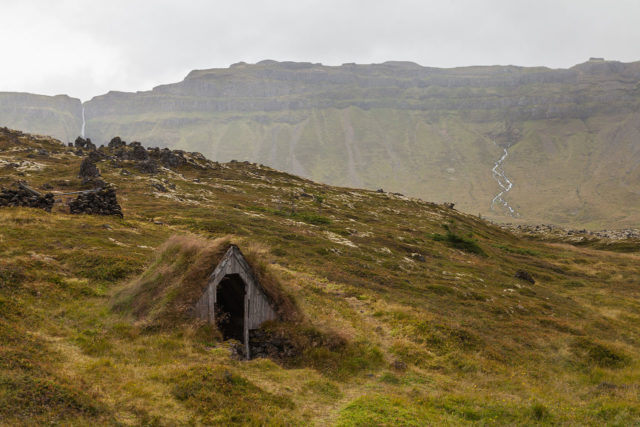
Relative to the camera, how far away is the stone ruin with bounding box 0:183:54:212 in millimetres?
34750

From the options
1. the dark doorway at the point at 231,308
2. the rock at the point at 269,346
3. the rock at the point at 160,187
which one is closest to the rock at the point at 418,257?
the dark doorway at the point at 231,308

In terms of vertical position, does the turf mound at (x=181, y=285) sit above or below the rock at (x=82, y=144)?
below

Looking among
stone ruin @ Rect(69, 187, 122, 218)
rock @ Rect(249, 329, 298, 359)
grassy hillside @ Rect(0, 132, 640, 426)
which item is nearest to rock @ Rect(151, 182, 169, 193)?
grassy hillside @ Rect(0, 132, 640, 426)

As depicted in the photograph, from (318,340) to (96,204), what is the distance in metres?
31.9

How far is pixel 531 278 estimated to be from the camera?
1900 inches

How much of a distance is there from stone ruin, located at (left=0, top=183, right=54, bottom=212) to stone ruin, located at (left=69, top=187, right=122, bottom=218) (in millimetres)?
2115

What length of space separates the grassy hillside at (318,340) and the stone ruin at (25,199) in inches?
48.3

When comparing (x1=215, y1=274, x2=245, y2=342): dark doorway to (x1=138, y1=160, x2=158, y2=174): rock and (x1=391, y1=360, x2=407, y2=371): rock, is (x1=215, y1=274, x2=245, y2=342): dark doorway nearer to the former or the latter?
(x1=391, y1=360, x2=407, y2=371): rock

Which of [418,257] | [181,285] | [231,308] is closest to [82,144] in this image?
[418,257]

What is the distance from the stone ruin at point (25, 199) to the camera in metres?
34.8

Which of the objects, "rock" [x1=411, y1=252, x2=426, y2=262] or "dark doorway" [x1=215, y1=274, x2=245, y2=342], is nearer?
"dark doorway" [x1=215, y1=274, x2=245, y2=342]

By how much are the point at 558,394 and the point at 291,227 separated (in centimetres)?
3741

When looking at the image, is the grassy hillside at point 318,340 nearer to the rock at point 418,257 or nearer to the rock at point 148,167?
the rock at point 418,257

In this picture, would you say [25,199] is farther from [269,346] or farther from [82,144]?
[82,144]
